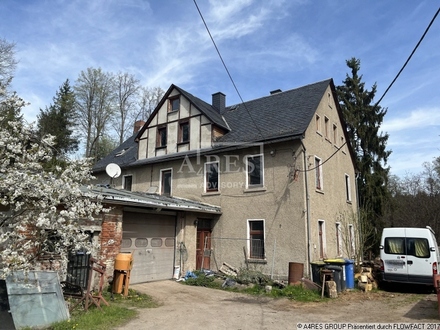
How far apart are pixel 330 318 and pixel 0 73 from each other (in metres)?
19.2

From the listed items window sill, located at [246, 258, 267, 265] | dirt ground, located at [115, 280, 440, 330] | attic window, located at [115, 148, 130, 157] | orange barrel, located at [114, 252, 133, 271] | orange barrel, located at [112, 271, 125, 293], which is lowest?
dirt ground, located at [115, 280, 440, 330]

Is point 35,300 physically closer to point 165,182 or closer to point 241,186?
point 241,186

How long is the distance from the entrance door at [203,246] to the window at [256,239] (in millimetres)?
2138

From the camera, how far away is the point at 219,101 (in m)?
19.9

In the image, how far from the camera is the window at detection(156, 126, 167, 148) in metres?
18.2

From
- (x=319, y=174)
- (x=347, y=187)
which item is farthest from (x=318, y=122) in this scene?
(x=347, y=187)

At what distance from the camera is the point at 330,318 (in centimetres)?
795

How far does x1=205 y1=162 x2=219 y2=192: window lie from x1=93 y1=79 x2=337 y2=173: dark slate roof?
1224mm

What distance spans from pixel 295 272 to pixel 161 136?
1060cm

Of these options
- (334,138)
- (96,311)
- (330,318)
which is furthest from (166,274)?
(334,138)

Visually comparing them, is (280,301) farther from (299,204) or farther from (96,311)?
(96,311)

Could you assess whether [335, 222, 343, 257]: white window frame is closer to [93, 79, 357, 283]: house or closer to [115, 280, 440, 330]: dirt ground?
[93, 79, 357, 283]: house

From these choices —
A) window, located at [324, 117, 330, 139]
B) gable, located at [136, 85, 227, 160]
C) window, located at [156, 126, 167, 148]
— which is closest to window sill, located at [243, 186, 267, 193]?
gable, located at [136, 85, 227, 160]

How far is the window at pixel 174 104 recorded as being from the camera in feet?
59.4
